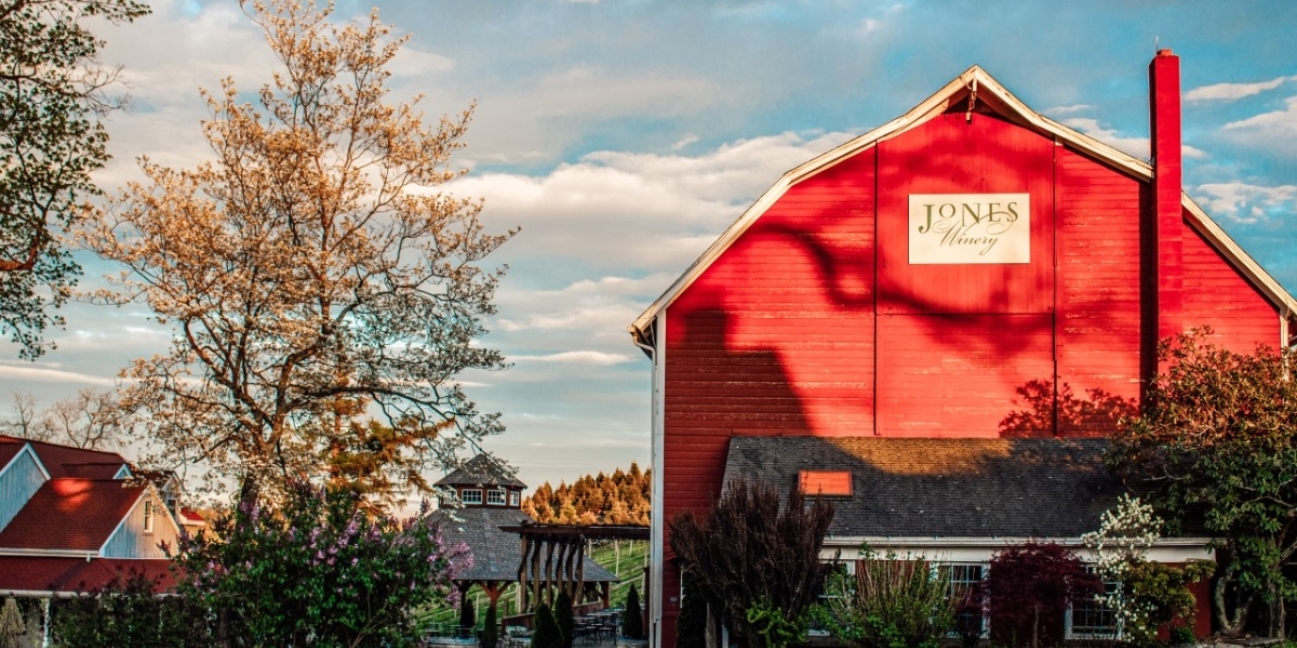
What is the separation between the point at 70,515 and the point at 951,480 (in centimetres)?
3040

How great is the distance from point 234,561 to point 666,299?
1075 cm

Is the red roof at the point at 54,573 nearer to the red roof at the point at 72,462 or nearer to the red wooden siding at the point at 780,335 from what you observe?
the red roof at the point at 72,462

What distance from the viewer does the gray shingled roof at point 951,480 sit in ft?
73.8

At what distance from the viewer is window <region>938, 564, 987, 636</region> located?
2105cm

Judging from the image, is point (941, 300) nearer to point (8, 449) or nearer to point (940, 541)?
point (940, 541)

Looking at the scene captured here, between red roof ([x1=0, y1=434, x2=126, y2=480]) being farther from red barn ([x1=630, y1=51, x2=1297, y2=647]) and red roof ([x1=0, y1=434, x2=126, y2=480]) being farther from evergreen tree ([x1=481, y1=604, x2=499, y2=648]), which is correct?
red barn ([x1=630, y1=51, x2=1297, y2=647])

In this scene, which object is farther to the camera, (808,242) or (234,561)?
(808,242)

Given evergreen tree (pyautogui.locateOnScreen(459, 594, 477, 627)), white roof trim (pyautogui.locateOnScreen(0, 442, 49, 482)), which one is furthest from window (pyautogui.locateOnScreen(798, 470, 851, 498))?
white roof trim (pyautogui.locateOnScreen(0, 442, 49, 482))

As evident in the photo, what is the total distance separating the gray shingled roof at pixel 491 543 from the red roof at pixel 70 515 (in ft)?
33.2

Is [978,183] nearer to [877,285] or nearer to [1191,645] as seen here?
[877,285]

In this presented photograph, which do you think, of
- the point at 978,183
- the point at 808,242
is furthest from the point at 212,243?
the point at 978,183

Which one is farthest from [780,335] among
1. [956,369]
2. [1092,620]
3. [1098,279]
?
[1092,620]

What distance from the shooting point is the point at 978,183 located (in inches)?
1025

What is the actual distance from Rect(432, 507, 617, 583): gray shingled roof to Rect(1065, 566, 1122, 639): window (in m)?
21.2
